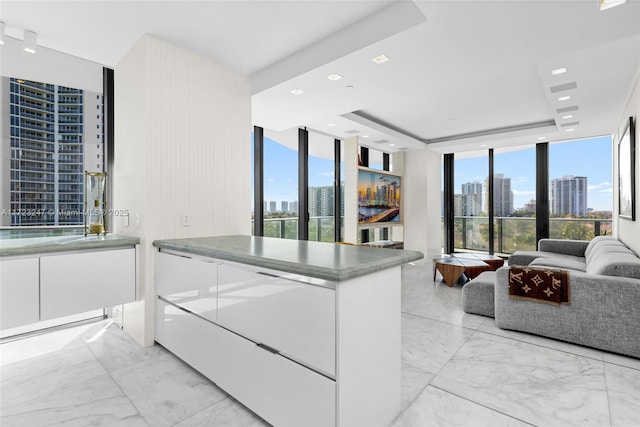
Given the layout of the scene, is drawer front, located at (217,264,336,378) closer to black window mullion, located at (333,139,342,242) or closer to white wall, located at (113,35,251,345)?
white wall, located at (113,35,251,345)

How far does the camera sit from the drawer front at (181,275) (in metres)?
1.97

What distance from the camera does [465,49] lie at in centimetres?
245

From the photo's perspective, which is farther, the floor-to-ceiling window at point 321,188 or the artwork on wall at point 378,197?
the artwork on wall at point 378,197

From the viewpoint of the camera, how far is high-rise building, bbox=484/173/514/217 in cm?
671

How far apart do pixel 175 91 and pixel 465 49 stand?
2.42 metres

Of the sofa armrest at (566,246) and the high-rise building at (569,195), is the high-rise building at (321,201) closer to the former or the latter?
the sofa armrest at (566,246)

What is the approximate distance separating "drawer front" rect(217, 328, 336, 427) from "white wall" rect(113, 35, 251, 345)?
115 centimetres

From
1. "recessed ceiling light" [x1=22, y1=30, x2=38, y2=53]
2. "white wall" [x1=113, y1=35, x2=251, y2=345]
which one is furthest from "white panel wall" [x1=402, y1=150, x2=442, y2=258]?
"recessed ceiling light" [x1=22, y1=30, x2=38, y2=53]

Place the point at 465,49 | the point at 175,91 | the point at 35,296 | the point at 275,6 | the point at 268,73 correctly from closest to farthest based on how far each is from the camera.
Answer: the point at 35,296 → the point at 275,6 → the point at 465,49 → the point at 175,91 → the point at 268,73

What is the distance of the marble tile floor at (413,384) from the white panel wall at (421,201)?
408 cm

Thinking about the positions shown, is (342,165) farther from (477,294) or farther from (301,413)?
(301,413)

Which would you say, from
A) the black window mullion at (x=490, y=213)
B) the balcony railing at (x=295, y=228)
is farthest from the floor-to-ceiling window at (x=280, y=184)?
the black window mullion at (x=490, y=213)

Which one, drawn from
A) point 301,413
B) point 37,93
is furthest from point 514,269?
point 37,93

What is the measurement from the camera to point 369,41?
2.32m
